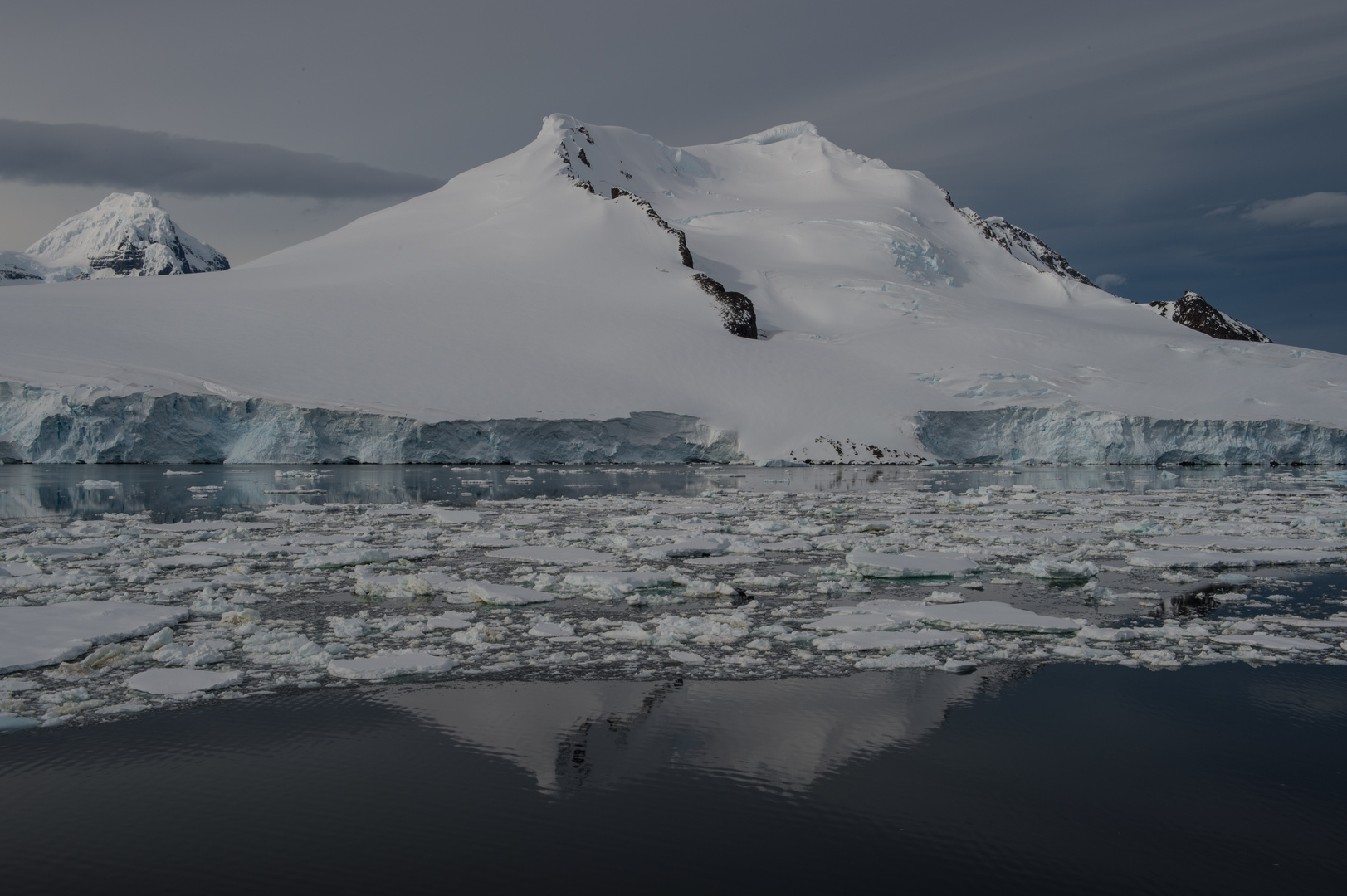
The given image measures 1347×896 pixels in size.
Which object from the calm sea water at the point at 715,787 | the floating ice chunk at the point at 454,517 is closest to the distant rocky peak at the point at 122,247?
the floating ice chunk at the point at 454,517

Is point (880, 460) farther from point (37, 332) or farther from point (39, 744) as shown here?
point (39, 744)

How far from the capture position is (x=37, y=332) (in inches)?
1303

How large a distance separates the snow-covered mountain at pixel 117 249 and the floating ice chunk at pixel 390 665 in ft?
580

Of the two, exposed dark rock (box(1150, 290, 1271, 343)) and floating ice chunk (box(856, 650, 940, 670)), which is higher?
exposed dark rock (box(1150, 290, 1271, 343))

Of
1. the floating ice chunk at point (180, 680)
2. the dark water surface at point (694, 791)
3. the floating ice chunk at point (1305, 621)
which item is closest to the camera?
the dark water surface at point (694, 791)

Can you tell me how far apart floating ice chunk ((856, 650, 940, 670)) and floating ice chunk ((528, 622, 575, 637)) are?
2299 millimetres

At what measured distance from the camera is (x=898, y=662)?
6586 millimetres

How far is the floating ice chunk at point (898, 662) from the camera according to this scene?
6504 mm

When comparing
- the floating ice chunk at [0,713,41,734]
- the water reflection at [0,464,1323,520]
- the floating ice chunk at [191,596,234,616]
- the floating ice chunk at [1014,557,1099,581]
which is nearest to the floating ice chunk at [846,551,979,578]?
the floating ice chunk at [1014,557,1099,581]

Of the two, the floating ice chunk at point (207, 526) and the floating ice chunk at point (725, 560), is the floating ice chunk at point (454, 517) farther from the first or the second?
the floating ice chunk at point (725, 560)

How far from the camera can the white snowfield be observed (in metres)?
31.8

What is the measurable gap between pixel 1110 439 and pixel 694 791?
3789cm

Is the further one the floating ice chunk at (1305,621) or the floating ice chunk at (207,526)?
the floating ice chunk at (207,526)

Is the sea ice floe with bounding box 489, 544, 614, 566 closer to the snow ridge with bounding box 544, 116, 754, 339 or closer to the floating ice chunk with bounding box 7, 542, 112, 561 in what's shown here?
the floating ice chunk with bounding box 7, 542, 112, 561
